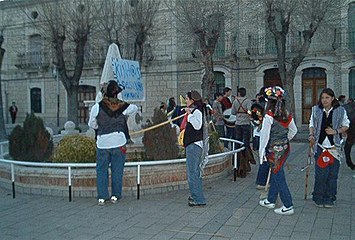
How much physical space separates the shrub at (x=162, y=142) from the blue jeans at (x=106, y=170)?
4.37 feet

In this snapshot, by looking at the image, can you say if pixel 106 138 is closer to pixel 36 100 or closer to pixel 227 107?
pixel 227 107

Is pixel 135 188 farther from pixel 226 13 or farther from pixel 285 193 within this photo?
pixel 226 13

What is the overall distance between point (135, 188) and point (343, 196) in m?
3.39

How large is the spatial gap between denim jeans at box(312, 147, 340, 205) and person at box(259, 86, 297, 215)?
0.60 metres

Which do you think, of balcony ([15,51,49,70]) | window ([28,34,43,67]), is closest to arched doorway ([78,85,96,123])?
balcony ([15,51,49,70])

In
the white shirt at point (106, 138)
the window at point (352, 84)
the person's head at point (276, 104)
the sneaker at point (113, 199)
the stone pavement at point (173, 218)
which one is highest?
the window at point (352, 84)

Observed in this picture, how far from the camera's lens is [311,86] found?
2230 centimetres

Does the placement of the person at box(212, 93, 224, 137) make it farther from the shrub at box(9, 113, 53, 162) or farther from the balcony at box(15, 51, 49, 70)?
the balcony at box(15, 51, 49, 70)

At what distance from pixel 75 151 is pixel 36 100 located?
2484 centimetres

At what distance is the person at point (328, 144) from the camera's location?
5.90m

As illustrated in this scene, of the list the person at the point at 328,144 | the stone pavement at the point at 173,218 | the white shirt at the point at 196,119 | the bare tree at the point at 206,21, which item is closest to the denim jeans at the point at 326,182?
the person at the point at 328,144

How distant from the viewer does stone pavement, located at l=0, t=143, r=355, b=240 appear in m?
4.93

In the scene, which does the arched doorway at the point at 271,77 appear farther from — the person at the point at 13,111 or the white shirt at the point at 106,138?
the person at the point at 13,111

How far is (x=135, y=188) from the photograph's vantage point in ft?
22.2
